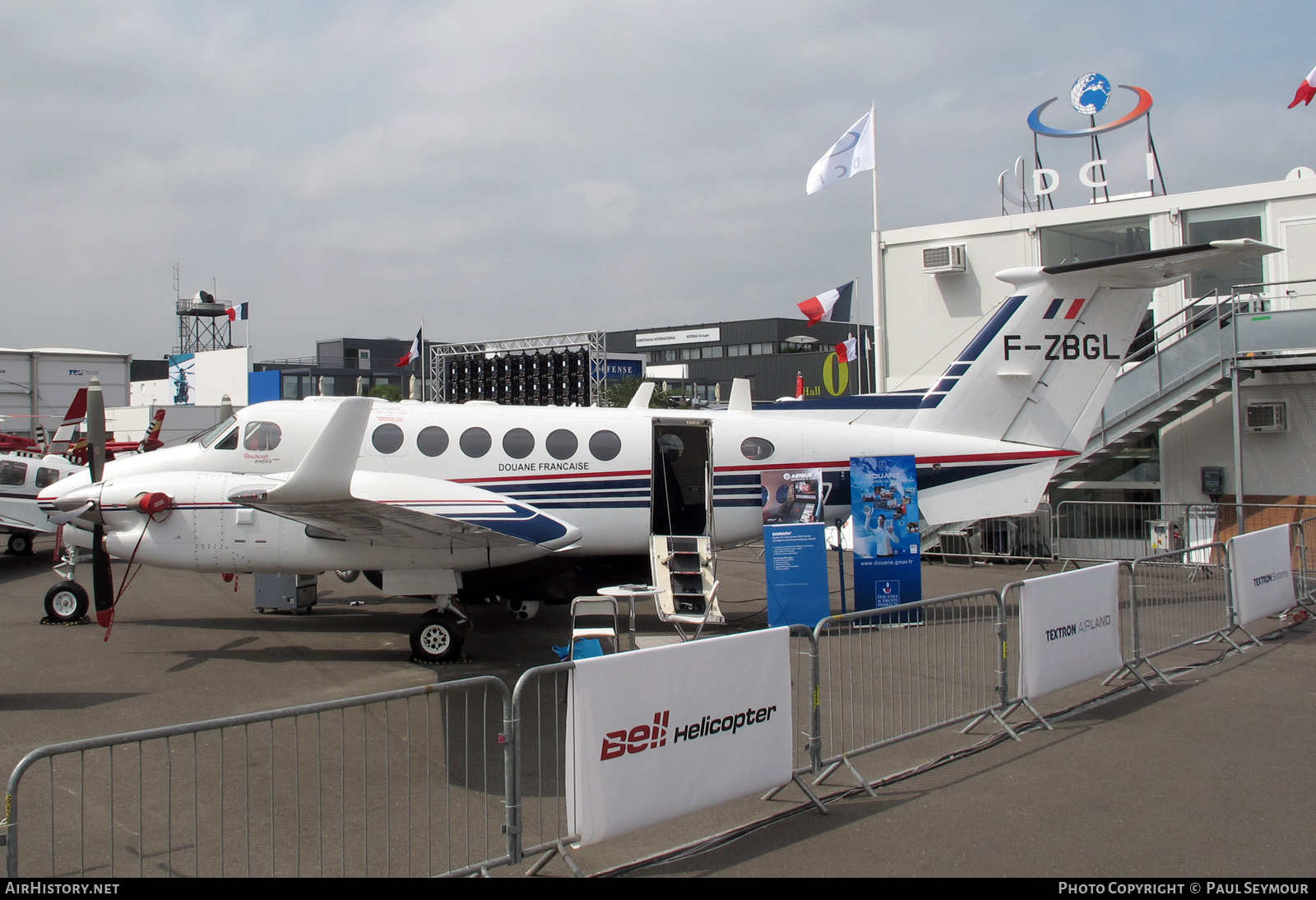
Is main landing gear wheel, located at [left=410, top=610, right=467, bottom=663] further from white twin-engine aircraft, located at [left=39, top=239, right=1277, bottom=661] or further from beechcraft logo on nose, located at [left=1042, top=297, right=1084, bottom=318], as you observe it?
beechcraft logo on nose, located at [left=1042, top=297, right=1084, bottom=318]

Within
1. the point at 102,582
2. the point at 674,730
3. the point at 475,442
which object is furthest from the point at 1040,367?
the point at 102,582

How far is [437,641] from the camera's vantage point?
33.7 ft

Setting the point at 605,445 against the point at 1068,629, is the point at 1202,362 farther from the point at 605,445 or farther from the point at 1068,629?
the point at 605,445

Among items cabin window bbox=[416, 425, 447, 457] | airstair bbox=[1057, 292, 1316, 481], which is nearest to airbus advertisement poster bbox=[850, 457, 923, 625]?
airstair bbox=[1057, 292, 1316, 481]

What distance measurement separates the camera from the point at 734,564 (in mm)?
18969

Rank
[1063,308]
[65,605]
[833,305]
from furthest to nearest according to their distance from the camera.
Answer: [833,305] → [1063,308] → [65,605]

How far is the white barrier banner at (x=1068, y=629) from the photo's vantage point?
24.3 ft

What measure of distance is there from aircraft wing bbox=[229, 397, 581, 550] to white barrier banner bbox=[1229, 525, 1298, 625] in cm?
797

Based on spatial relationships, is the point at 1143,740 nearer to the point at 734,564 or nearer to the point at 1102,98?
the point at 734,564

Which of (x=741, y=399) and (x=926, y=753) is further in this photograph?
(x=741, y=399)

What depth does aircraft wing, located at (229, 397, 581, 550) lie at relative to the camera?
26.9 ft

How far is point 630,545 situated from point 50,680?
6.81 meters

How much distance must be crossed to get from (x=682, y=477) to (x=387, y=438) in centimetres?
461

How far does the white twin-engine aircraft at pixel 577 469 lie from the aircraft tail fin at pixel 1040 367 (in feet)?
0.09
